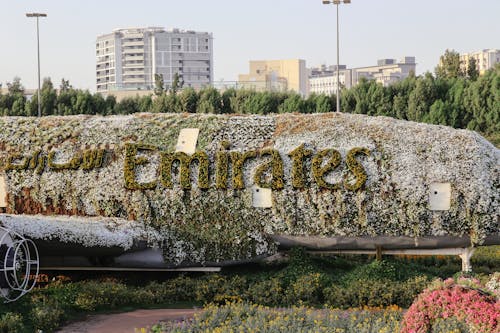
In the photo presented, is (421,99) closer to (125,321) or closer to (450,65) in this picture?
(450,65)

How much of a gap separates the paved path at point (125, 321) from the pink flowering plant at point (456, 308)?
16.7ft

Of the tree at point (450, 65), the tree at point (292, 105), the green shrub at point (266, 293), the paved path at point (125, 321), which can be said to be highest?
the tree at point (450, 65)

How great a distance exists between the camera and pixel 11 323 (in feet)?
50.8

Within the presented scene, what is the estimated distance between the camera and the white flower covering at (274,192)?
67.0ft

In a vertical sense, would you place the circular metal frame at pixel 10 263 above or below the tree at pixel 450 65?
below

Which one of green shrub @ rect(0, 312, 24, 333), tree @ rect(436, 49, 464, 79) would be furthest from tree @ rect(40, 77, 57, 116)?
green shrub @ rect(0, 312, 24, 333)

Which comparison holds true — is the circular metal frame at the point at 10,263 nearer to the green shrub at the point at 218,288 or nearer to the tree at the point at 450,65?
the green shrub at the point at 218,288

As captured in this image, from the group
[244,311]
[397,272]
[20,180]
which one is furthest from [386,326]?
[20,180]

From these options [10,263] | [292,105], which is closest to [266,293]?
[10,263]

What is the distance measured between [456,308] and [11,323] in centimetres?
745

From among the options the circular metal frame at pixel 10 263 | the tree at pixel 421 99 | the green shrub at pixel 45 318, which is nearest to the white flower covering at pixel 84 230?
the circular metal frame at pixel 10 263

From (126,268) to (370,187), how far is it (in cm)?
597

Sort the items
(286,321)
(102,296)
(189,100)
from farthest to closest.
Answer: (189,100) < (102,296) < (286,321)

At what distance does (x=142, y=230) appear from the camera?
2097 centimetres
